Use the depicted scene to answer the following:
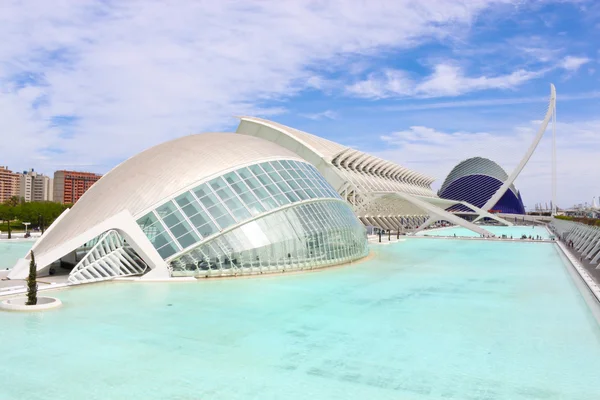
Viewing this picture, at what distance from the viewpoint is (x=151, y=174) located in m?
23.7

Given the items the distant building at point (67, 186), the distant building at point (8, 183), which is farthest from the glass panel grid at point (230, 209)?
the distant building at point (8, 183)

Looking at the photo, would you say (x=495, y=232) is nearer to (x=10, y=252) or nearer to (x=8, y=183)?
(x=10, y=252)

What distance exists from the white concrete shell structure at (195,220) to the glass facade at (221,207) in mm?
44

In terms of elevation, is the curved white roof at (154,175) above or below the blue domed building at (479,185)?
below

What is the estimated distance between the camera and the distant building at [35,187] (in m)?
184

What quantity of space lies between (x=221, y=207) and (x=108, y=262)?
17.3ft

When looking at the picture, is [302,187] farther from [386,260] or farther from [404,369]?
→ [404,369]

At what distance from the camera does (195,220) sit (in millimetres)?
22188

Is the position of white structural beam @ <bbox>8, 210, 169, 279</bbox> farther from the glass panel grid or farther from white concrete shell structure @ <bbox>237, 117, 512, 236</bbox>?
white concrete shell structure @ <bbox>237, 117, 512, 236</bbox>

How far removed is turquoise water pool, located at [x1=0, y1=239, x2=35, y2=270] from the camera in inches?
1120

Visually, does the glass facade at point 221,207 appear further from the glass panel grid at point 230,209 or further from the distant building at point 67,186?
the distant building at point 67,186

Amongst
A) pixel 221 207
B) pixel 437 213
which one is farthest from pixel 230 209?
pixel 437 213

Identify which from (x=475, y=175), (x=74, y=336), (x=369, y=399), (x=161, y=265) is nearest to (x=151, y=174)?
(x=161, y=265)

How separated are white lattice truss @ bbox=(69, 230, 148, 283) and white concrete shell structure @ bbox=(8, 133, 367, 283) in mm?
41
